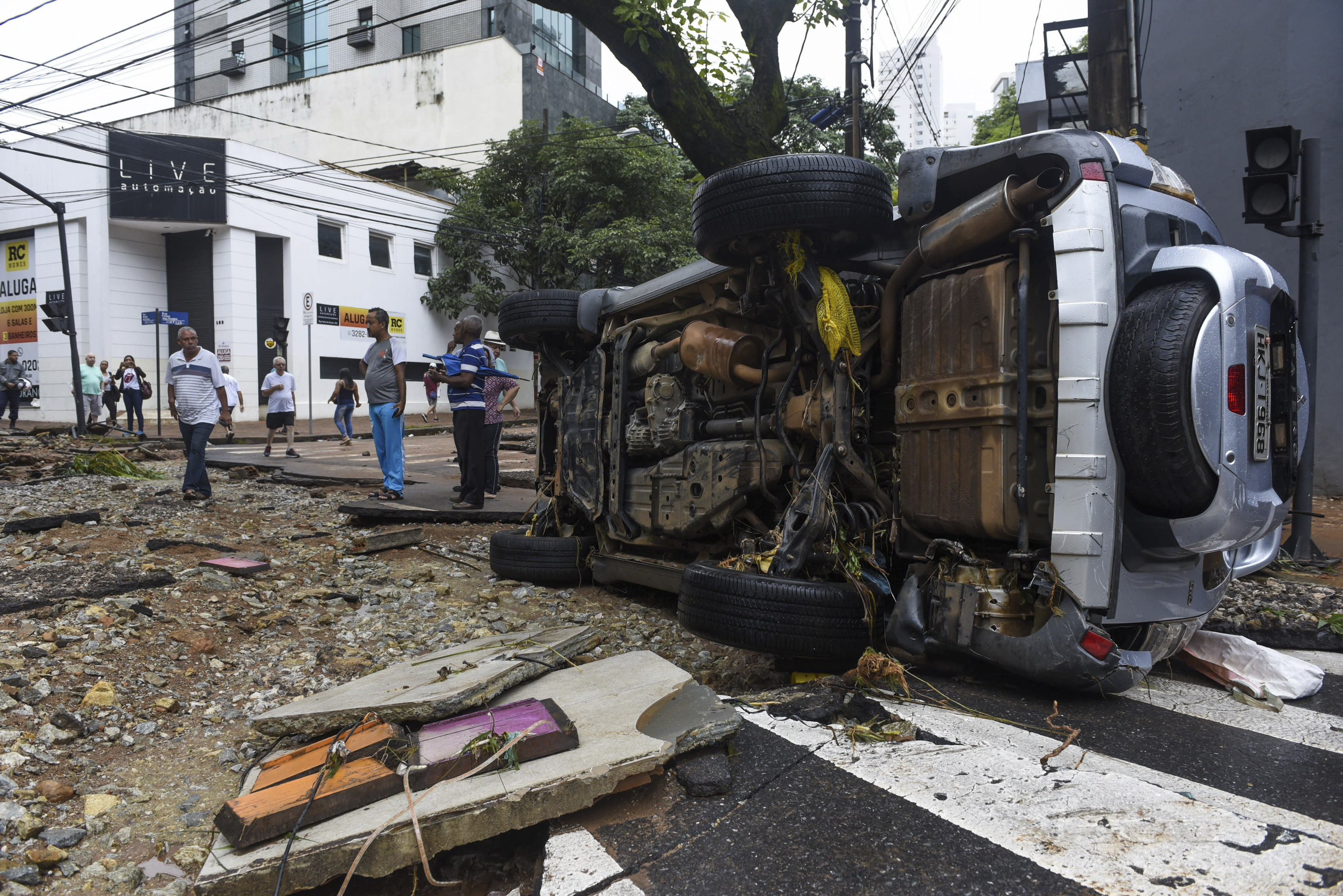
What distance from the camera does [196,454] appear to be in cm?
789

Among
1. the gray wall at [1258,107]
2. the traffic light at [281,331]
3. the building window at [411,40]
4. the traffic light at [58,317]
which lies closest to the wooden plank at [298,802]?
the gray wall at [1258,107]

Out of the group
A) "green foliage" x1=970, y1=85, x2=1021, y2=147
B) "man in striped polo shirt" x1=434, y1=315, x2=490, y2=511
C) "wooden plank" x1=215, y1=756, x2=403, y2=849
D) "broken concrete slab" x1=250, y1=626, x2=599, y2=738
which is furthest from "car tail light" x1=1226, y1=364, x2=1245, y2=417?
"green foliage" x1=970, y1=85, x2=1021, y2=147

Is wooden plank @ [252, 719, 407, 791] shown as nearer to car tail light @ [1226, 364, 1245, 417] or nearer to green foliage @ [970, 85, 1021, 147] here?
car tail light @ [1226, 364, 1245, 417]

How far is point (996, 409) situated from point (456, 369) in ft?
18.0

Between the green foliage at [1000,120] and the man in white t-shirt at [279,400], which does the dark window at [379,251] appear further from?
the green foliage at [1000,120]

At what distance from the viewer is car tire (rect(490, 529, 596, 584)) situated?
540cm

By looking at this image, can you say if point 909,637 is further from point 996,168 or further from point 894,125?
point 894,125

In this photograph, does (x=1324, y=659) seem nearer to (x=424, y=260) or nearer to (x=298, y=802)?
(x=298, y=802)

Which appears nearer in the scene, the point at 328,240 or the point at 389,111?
the point at 328,240

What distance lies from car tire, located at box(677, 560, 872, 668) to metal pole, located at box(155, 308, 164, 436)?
37.1ft

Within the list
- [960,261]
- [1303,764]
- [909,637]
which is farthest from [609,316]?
[1303,764]

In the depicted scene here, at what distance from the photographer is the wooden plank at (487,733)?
7.45 feet

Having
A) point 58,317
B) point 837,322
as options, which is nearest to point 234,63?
point 58,317

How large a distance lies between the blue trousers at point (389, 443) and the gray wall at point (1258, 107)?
317 inches
